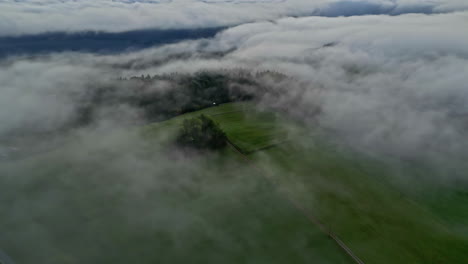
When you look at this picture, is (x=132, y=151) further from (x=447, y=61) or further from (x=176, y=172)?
(x=447, y=61)

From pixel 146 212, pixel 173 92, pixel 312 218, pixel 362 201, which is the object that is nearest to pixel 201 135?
pixel 146 212

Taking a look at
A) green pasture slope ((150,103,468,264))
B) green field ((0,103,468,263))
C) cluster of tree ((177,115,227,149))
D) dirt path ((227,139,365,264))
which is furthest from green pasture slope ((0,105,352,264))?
green pasture slope ((150,103,468,264))

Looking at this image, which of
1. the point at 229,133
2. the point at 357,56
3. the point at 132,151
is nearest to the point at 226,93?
the point at 229,133

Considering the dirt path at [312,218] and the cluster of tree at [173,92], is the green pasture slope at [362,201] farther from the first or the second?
the cluster of tree at [173,92]

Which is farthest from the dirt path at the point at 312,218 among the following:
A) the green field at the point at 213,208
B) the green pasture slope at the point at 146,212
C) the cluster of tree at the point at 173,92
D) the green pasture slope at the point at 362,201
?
the cluster of tree at the point at 173,92

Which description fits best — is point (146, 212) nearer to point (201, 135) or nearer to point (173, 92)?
point (201, 135)

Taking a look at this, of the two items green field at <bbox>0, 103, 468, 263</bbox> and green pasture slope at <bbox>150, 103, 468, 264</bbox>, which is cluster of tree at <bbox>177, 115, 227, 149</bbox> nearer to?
green field at <bbox>0, 103, 468, 263</bbox>
